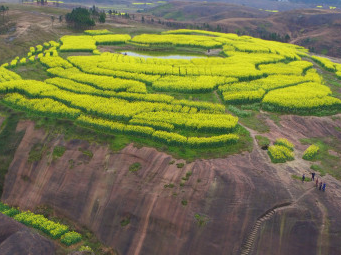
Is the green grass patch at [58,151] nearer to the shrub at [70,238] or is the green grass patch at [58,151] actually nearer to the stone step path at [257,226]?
the shrub at [70,238]

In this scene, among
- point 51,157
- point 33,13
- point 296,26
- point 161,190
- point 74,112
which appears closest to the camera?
point 161,190

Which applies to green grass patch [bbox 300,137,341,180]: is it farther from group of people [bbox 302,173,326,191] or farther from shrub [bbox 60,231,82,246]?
shrub [bbox 60,231,82,246]


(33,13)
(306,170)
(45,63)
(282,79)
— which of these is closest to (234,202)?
(306,170)

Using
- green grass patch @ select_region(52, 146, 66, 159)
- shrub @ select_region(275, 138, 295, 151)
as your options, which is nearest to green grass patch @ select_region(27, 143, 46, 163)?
green grass patch @ select_region(52, 146, 66, 159)

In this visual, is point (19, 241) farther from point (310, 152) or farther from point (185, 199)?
point (310, 152)

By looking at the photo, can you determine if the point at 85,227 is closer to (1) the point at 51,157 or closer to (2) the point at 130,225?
(2) the point at 130,225

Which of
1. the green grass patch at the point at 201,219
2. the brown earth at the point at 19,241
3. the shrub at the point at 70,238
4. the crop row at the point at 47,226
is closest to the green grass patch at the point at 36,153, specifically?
the crop row at the point at 47,226
